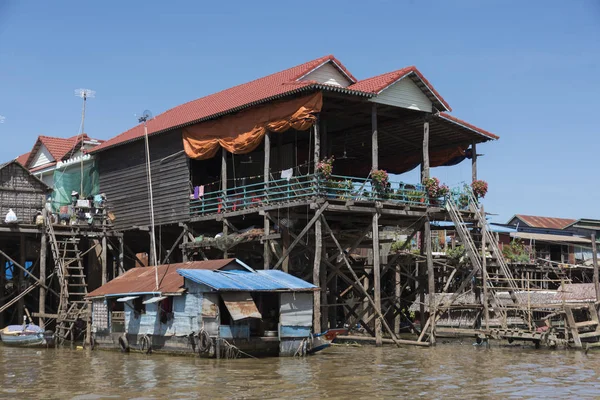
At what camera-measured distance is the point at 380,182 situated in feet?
88.2

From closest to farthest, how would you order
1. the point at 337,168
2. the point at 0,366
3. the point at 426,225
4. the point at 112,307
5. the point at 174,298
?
the point at 0,366
the point at 174,298
the point at 112,307
the point at 426,225
the point at 337,168

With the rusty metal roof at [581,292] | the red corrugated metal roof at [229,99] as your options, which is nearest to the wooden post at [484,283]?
the red corrugated metal roof at [229,99]

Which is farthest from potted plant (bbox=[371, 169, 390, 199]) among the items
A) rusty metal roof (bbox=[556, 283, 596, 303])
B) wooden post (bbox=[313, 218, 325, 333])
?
rusty metal roof (bbox=[556, 283, 596, 303])

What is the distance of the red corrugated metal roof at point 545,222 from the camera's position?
5044 cm

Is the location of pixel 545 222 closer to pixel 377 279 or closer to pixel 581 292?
pixel 581 292

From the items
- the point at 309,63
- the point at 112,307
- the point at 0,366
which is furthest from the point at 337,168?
the point at 0,366

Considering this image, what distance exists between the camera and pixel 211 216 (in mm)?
29891

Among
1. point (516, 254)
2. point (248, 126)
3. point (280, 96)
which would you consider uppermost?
point (280, 96)

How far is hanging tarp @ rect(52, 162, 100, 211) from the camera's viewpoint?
36.9 m

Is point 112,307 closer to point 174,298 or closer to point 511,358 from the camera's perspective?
point 174,298

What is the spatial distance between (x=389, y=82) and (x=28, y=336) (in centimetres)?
1476

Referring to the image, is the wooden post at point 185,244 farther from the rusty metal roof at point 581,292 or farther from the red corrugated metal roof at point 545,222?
the red corrugated metal roof at point 545,222

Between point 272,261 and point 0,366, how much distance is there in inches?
409

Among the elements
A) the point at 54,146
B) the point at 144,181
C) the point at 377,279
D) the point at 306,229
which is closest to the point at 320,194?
the point at 306,229
